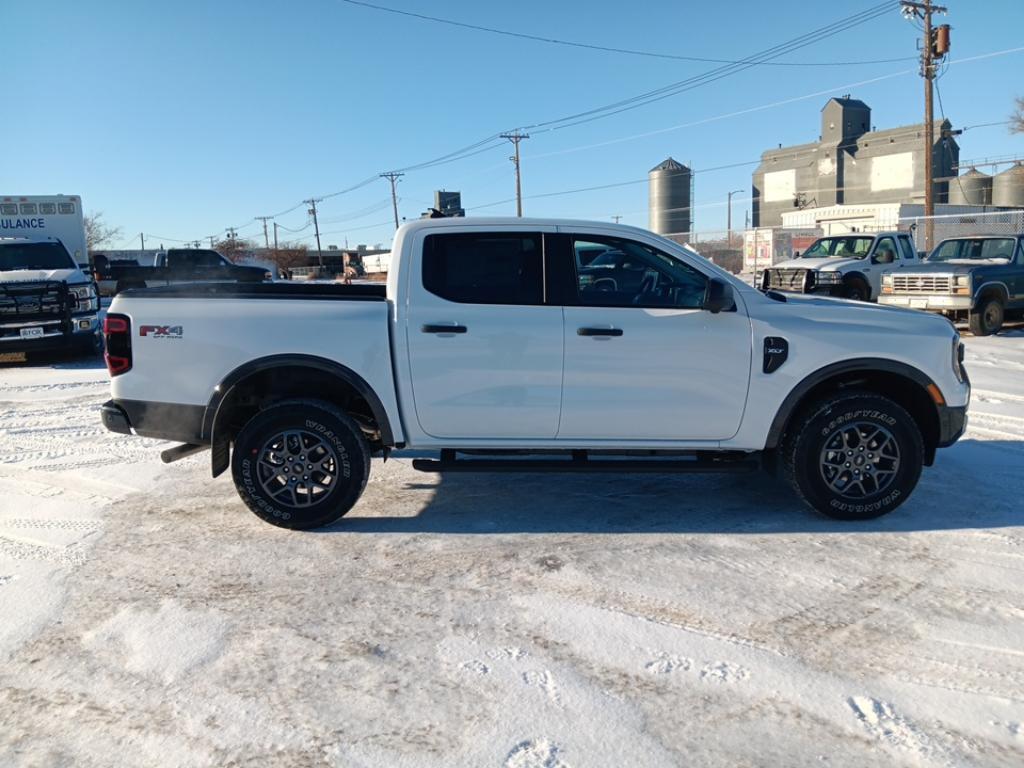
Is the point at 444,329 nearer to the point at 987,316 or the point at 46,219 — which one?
the point at 987,316

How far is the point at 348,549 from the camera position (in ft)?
14.9

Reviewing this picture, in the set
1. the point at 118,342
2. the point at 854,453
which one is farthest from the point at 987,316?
the point at 118,342

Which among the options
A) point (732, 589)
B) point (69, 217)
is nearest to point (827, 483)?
point (732, 589)

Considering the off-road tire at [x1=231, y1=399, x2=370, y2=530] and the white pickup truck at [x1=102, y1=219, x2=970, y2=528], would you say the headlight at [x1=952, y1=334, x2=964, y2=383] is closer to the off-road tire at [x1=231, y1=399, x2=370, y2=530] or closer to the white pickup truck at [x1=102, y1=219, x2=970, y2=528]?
the white pickup truck at [x1=102, y1=219, x2=970, y2=528]

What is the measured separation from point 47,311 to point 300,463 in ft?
30.8

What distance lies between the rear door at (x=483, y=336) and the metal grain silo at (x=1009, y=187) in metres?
77.5

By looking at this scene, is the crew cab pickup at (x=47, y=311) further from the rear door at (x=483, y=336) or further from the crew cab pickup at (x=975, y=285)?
the crew cab pickup at (x=975, y=285)

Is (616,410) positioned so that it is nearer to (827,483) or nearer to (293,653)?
(827,483)

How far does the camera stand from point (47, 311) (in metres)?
11.9

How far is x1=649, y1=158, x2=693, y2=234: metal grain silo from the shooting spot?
85062 millimetres

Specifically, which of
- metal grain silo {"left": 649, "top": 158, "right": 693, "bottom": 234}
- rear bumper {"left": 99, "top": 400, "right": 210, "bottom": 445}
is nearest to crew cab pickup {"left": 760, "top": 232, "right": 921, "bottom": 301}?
rear bumper {"left": 99, "top": 400, "right": 210, "bottom": 445}

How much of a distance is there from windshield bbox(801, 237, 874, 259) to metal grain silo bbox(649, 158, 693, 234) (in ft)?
224

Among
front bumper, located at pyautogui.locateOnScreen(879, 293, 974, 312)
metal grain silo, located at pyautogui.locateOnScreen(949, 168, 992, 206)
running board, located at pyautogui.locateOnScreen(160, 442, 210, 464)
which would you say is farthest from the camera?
metal grain silo, located at pyautogui.locateOnScreen(949, 168, 992, 206)

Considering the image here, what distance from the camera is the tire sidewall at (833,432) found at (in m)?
4.73
